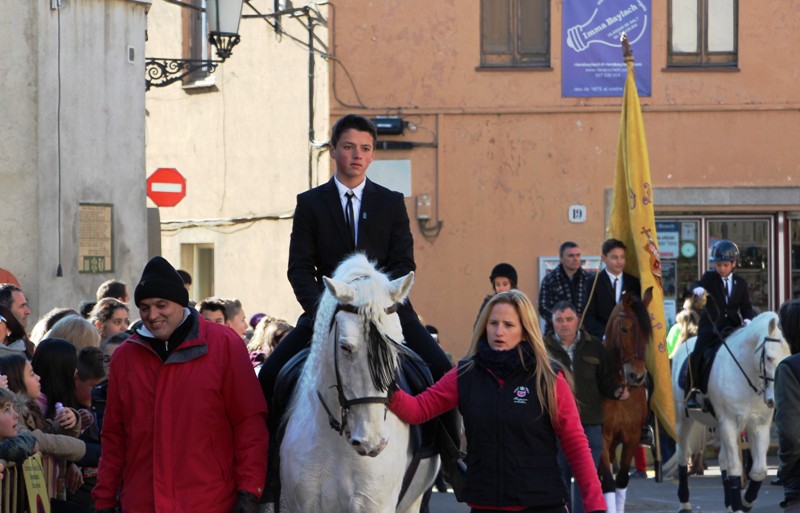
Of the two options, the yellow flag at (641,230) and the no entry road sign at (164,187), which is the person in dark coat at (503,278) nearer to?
the yellow flag at (641,230)

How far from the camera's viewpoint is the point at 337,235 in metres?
8.16

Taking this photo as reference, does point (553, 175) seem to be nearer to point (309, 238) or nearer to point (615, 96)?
point (615, 96)

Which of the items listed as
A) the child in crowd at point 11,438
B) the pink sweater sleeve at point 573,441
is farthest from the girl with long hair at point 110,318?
the pink sweater sleeve at point 573,441

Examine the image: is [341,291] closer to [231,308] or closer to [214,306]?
[214,306]

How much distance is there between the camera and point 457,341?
22906mm

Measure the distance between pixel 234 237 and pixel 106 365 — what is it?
57.0ft

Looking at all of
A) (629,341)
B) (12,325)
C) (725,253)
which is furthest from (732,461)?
(12,325)

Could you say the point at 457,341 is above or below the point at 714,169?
below

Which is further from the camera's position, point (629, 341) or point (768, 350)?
point (768, 350)

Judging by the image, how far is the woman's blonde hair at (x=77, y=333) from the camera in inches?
395

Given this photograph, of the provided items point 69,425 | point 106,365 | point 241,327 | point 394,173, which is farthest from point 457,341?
point 69,425

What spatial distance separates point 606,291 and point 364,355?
8.40 meters

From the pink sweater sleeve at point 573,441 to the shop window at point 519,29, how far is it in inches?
651

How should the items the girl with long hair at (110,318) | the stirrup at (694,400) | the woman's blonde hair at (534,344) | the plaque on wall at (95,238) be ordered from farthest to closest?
the plaque on wall at (95,238) → the stirrup at (694,400) → the girl with long hair at (110,318) → the woman's blonde hair at (534,344)
